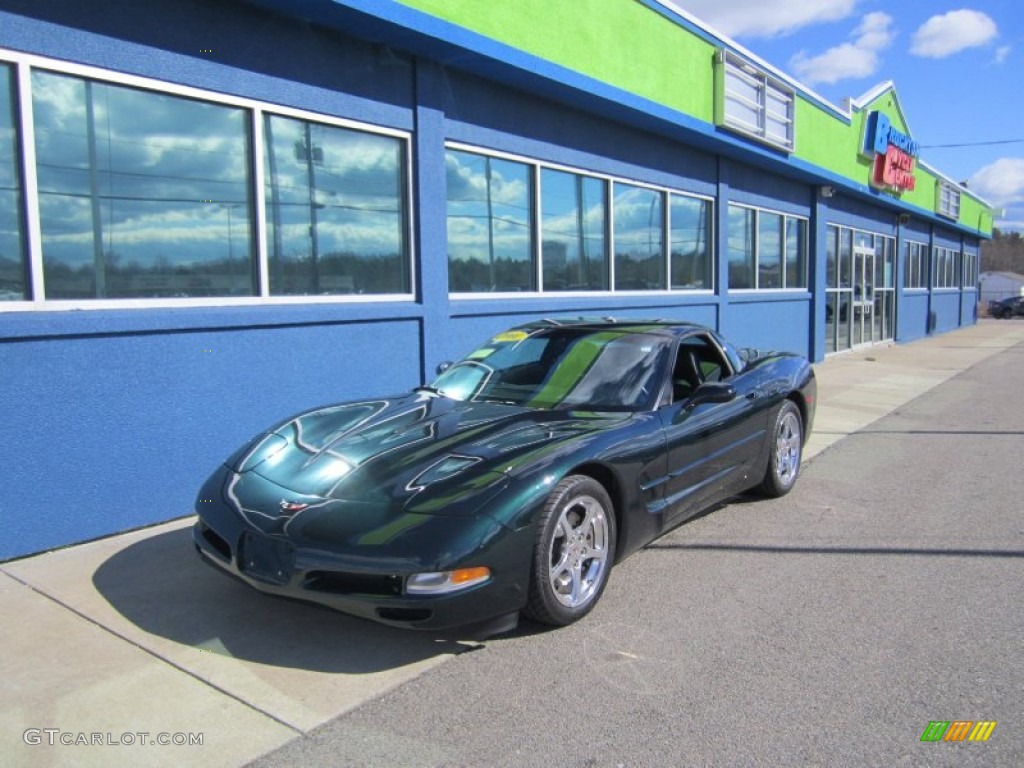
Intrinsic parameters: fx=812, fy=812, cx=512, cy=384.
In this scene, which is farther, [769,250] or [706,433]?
[769,250]

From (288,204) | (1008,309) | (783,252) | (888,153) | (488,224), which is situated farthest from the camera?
(1008,309)

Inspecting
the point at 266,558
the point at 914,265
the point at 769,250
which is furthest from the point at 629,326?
the point at 914,265

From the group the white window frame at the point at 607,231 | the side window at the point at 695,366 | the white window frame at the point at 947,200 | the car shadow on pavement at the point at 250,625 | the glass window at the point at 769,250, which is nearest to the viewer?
the car shadow on pavement at the point at 250,625

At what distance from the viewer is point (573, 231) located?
990 centimetres

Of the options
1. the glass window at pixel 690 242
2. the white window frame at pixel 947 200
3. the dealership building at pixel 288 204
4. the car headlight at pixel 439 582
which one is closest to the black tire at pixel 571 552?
the car headlight at pixel 439 582

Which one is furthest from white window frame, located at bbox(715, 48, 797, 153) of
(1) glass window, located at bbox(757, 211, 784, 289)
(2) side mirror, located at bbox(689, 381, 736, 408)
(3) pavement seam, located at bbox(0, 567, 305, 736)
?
(3) pavement seam, located at bbox(0, 567, 305, 736)

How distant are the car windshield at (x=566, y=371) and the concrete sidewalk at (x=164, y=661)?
166 cm

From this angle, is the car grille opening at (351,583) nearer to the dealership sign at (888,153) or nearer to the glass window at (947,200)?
the dealership sign at (888,153)

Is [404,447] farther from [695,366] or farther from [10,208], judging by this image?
[10,208]

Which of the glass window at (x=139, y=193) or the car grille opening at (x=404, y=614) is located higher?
the glass window at (x=139, y=193)

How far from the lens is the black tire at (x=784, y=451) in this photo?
604cm

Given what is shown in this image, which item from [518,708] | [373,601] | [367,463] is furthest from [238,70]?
[518,708]

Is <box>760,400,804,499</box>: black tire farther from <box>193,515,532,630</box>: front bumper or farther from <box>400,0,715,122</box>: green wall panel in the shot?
<box>400,0,715,122</box>: green wall panel

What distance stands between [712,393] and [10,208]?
433 centimetres
